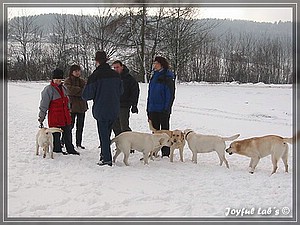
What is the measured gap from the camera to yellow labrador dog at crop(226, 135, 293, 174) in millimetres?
5316

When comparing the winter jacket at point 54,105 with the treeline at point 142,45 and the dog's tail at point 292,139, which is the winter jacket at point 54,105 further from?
the treeline at point 142,45

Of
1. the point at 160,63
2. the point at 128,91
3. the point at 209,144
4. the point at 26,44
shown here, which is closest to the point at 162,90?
the point at 160,63

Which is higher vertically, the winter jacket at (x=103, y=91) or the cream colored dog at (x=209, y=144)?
the winter jacket at (x=103, y=91)

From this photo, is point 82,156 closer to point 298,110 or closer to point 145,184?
point 145,184

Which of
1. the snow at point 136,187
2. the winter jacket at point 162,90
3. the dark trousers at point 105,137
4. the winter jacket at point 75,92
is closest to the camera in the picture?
the snow at point 136,187

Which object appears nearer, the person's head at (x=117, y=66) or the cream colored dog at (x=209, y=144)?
the cream colored dog at (x=209, y=144)

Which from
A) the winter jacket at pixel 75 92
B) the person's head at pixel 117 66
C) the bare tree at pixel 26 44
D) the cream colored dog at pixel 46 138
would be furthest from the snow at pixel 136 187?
the bare tree at pixel 26 44

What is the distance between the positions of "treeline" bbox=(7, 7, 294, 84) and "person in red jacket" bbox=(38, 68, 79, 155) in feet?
55.3

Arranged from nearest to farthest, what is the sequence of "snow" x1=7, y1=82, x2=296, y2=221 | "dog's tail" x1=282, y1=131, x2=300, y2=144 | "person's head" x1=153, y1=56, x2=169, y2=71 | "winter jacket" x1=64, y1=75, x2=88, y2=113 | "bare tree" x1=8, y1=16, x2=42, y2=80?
"snow" x1=7, y1=82, x2=296, y2=221 → "dog's tail" x1=282, y1=131, x2=300, y2=144 → "person's head" x1=153, y1=56, x2=169, y2=71 → "winter jacket" x1=64, y1=75, x2=88, y2=113 → "bare tree" x1=8, y1=16, x2=42, y2=80

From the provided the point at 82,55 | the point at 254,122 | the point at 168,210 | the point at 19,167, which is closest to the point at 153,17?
the point at 82,55

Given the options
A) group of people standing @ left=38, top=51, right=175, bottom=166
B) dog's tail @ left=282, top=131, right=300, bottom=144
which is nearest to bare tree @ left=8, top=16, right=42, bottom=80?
group of people standing @ left=38, top=51, right=175, bottom=166

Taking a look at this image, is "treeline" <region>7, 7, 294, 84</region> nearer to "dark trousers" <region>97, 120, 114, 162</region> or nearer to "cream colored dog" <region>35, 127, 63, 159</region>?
"cream colored dog" <region>35, 127, 63, 159</region>

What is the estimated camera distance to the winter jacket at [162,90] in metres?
6.07

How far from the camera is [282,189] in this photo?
14.9ft
